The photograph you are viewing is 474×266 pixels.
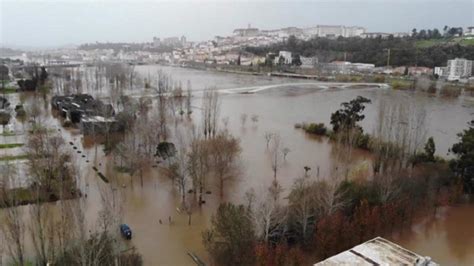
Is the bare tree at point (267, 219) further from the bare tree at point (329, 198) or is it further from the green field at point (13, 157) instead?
the green field at point (13, 157)

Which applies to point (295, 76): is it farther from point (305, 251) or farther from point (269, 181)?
point (305, 251)

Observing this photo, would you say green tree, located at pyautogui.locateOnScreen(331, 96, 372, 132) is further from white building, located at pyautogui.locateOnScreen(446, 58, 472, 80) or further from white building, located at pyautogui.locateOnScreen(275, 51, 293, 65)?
white building, located at pyautogui.locateOnScreen(275, 51, 293, 65)

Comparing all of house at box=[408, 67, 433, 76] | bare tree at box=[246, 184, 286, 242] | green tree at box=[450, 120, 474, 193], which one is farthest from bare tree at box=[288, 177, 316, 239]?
house at box=[408, 67, 433, 76]

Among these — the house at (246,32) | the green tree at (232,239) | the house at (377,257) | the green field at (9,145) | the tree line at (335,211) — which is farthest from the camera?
the house at (246,32)

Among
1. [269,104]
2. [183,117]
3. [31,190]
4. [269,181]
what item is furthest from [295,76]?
[31,190]

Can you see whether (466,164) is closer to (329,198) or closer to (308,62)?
(329,198)

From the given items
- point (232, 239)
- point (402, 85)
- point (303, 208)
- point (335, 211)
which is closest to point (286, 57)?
point (402, 85)

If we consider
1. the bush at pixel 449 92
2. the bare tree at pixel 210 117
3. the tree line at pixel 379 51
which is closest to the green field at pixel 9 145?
the bare tree at pixel 210 117
